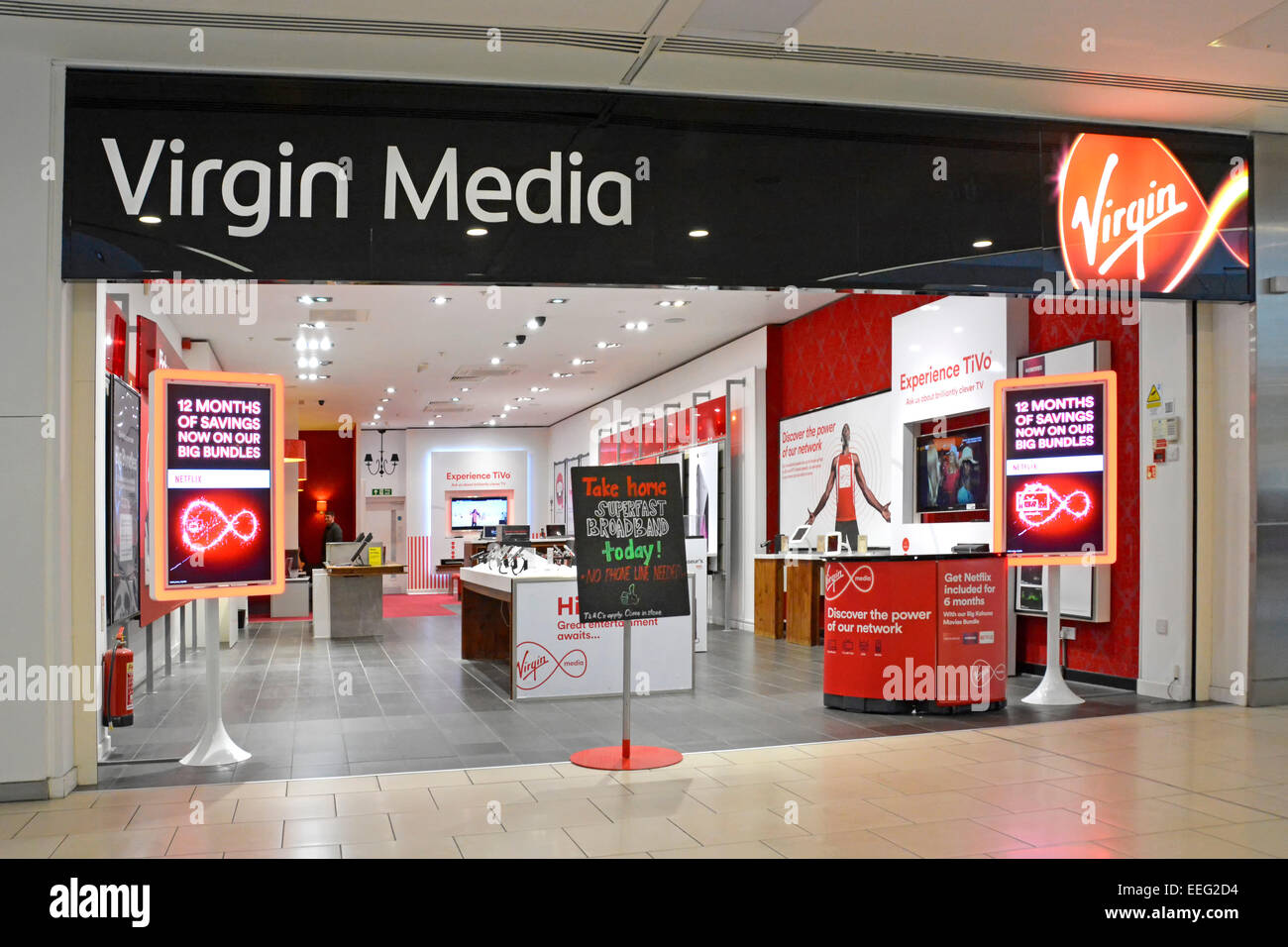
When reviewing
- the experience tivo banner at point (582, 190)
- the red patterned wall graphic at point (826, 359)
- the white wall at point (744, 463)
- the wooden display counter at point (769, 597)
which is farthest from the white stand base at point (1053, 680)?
the white wall at point (744, 463)

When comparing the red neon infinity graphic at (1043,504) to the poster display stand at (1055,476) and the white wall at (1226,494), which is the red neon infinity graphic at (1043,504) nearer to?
the poster display stand at (1055,476)

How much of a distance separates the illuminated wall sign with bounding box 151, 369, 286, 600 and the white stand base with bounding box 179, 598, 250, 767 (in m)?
0.22

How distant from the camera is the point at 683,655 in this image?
310 inches

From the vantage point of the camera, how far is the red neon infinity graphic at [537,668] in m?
7.47

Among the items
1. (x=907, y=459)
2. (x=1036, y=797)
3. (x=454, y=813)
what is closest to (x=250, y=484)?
(x=454, y=813)

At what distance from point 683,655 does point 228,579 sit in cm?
335

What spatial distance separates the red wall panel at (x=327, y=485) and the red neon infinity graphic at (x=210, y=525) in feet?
65.3

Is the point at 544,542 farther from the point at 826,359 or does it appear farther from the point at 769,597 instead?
the point at 826,359

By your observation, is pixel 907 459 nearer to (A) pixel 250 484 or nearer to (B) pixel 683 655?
(B) pixel 683 655

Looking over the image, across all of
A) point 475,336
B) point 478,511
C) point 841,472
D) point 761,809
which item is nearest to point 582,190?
point 761,809

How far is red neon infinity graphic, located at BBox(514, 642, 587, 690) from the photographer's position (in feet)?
24.5

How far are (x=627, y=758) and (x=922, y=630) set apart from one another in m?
2.19

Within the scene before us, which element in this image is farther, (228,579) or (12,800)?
(228,579)
